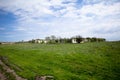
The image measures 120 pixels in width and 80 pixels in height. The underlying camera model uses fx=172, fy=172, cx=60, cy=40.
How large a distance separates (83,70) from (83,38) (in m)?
154

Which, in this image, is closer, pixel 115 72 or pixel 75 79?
pixel 75 79

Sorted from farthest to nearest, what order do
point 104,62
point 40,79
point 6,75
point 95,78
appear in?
1. point 104,62
2. point 95,78
3. point 6,75
4. point 40,79

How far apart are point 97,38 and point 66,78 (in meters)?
169

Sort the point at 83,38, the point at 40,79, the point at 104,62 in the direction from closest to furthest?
the point at 40,79 → the point at 104,62 → the point at 83,38

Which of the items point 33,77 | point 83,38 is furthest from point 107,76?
point 83,38

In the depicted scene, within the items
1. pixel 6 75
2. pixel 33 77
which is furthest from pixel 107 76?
pixel 6 75

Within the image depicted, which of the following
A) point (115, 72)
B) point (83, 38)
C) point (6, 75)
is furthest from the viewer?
point (83, 38)

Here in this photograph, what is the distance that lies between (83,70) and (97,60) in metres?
13.1

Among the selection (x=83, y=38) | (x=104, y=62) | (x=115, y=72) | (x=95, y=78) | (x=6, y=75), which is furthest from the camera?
(x=83, y=38)

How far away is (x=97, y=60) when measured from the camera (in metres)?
54.4

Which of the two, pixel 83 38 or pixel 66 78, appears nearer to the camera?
pixel 66 78

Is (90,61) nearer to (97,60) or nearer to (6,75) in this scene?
(97,60)

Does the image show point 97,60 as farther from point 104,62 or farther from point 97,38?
A: point 97,38

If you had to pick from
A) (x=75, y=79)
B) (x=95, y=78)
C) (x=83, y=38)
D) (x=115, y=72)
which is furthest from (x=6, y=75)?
(x=83, y=38)
